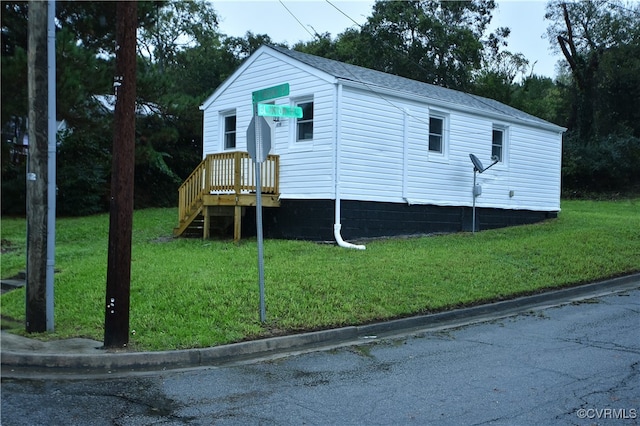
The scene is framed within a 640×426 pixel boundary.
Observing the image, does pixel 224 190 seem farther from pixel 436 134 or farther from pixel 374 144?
pixel 436 134

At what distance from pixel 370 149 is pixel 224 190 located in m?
3.86

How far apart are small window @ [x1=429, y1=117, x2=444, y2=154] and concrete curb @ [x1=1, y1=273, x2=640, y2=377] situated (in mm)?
8359

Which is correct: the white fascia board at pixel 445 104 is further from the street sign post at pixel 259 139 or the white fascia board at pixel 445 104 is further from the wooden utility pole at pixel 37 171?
the wooden utility pole at pixel 37 171

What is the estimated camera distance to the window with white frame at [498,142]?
19109 millimetres

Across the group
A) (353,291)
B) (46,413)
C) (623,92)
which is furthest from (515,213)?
(623,92)

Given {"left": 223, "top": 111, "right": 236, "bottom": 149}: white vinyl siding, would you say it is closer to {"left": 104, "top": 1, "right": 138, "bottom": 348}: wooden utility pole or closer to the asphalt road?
{"left": 104, "top": 1, "right": 138, "bottom": 348}: wooden utility pole

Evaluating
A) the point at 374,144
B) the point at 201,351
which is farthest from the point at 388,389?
the point at 374,144

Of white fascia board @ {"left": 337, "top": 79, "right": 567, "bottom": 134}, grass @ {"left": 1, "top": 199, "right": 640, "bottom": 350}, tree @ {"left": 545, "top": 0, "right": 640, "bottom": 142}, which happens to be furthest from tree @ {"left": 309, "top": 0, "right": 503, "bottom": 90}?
grass @ {"left": 1, "top": 199, "right": 640, "bottom": 350}

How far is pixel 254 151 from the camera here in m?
8.20

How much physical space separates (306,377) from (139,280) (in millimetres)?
4722

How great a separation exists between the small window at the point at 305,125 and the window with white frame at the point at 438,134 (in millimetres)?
3697

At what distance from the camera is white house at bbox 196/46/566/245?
15.0 metres

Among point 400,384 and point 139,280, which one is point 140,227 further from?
point 400,384

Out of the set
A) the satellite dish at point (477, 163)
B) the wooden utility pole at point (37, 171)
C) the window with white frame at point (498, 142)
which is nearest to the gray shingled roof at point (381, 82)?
the window with white frame at point (498, 142)
